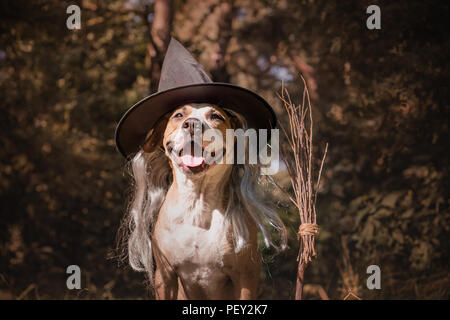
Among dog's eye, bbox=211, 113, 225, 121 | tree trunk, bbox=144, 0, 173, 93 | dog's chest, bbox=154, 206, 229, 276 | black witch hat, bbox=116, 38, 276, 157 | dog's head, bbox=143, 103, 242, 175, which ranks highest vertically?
tree trunk, bbox=144, 0, 173, 93

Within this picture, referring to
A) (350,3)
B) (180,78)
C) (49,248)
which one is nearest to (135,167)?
(180,78)

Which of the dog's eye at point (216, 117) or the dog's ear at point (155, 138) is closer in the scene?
the dog's eye at point (216, 117)

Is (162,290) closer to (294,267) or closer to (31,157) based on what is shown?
(294,267)

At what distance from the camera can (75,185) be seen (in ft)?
13.7

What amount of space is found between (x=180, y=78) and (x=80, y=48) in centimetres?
222

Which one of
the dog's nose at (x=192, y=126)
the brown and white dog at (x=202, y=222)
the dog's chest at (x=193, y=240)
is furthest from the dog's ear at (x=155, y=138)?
the dog's chest at (x=193, y=240)

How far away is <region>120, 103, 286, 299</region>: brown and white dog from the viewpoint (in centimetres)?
223

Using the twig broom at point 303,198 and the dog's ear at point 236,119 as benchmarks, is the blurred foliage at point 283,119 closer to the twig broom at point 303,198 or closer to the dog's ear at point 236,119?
the twig broom at point 303,198

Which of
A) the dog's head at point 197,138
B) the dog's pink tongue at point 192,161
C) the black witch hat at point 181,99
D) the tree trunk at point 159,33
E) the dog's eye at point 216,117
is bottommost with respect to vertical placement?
the dog's pink tongue at point 192,161

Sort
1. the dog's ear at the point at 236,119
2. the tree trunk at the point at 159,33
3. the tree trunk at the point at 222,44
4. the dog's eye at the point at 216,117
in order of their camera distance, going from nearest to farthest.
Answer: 1. the dog's eye at the point at 216,117
2. the dog's ear at the point at 236,119
3. the tree trunk at the point at 159,33
4. the tree trunk at the point at 222,44

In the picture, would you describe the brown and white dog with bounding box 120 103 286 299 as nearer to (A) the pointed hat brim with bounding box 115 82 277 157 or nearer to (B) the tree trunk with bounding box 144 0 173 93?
(A) the pointed hat brim with bounding box 115 82 277 157

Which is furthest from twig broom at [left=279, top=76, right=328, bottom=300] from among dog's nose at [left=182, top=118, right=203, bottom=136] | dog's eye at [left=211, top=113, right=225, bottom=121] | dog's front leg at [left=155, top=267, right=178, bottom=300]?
dog's front leg at [left=155, top=267, right=178, bottom=300]

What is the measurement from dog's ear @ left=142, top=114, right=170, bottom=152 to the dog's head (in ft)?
0.35

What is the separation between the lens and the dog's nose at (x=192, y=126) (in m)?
2.22
